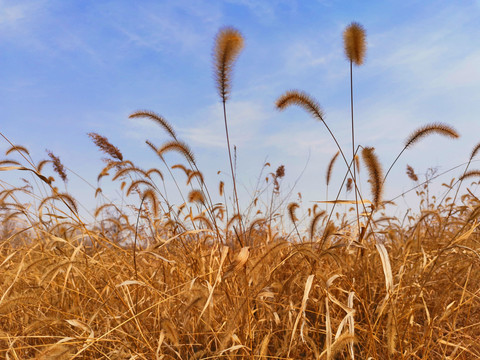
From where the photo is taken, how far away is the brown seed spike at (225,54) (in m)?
2.40

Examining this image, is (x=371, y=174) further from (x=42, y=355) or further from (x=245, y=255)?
(x=42, y=355)

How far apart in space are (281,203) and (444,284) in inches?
104

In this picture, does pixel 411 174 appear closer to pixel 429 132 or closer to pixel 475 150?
pixel 475 150

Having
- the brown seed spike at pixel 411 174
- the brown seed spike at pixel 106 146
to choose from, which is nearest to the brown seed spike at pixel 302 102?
the brown seed spike at pixel 106 146

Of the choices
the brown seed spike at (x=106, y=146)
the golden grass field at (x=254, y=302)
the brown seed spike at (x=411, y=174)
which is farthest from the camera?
the brown seed spike at (x=411, y=174)

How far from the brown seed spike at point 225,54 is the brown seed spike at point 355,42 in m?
0.66

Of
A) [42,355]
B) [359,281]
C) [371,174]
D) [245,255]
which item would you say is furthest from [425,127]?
[42,355]

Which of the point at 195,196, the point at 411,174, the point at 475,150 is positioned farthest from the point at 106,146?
the point at 411,174

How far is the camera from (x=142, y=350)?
224 cm

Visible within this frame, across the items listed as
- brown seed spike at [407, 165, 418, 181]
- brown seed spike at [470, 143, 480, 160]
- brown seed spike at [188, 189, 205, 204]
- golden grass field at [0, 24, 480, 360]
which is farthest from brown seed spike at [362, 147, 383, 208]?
brown seed spike at [407, 165, 418, 181]

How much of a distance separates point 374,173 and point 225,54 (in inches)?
43.6

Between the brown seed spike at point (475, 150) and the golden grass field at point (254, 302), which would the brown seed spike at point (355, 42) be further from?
the brown seed spike at point (475, 150)

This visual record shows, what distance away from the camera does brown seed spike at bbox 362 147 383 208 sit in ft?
7.70

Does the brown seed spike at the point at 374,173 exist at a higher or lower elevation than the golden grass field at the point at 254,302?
higher
